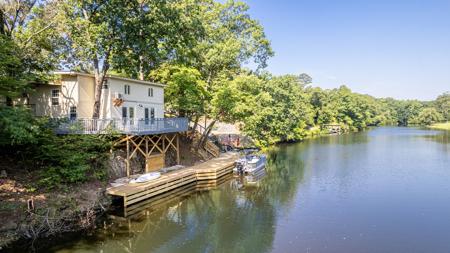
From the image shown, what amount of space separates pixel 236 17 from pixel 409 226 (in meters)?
26.5

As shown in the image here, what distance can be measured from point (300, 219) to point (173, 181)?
8.58 m

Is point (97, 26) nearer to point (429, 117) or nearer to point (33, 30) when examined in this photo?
point (33, 30)

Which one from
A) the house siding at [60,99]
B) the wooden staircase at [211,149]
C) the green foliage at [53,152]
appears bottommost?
the wooden staircase at [211,149]

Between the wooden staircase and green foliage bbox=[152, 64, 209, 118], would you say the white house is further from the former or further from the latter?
the wooden staircase

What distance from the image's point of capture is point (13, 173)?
583 inches

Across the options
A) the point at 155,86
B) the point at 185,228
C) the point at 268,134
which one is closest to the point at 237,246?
the point at 185,228

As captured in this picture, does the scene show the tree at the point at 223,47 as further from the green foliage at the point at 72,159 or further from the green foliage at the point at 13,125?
the green foliage at the point at 13,125

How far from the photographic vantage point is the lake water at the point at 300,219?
12.7 metres

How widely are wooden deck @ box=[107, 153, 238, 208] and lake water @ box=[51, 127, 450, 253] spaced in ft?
3.36

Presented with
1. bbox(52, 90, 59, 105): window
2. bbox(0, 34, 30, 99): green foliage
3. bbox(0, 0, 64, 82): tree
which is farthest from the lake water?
bbox(0, 0, 64, 82): tree

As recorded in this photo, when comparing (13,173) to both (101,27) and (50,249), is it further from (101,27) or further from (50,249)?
(101,27)

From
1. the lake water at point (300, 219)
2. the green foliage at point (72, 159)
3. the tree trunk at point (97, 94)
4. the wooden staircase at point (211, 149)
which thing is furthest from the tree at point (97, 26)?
the wooden staircase at point (211, 149)

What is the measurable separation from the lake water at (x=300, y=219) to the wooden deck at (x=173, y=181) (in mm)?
1024

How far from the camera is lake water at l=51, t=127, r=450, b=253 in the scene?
12.7 meters
